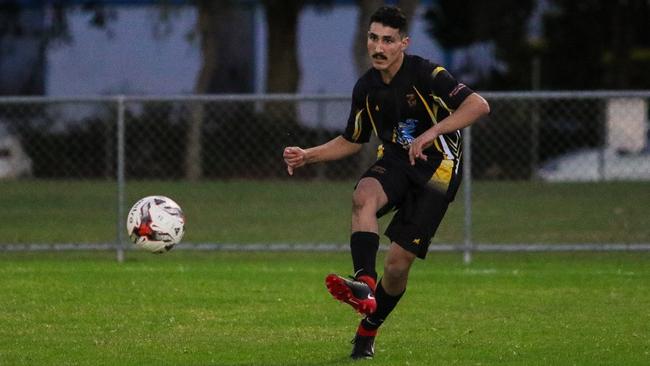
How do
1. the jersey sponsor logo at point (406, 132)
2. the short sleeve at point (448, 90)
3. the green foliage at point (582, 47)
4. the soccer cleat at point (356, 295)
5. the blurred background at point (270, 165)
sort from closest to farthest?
1. the soccer cleat at point (356, 295)
2. the short sleeve at point (448, 90)
3. the jersey sponsor logo at point (406, 132)
4. the blurred background at point (270, 165)
5. the green foliage at point (582, 47)

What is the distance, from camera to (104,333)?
32.6ft

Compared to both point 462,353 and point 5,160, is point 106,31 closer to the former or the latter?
point 5,160

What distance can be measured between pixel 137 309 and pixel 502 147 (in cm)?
917

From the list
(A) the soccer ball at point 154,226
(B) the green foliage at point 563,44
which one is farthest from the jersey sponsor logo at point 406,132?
(B) the green foliage at point 563,44

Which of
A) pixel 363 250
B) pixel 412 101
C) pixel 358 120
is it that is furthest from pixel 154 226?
pixel 412 101

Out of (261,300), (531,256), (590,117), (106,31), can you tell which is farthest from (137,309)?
(106,31)

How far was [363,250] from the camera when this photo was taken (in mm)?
8469

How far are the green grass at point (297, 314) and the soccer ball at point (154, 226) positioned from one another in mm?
610

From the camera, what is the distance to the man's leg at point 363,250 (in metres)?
8.08

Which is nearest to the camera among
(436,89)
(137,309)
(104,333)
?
(436,89)

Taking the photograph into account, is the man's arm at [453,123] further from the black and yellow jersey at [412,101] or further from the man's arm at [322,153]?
the man's arm at [322,153]

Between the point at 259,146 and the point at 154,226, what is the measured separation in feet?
32.7

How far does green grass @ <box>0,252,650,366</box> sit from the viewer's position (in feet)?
29.9

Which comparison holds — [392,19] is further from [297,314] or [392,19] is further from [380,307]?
[297,314]
